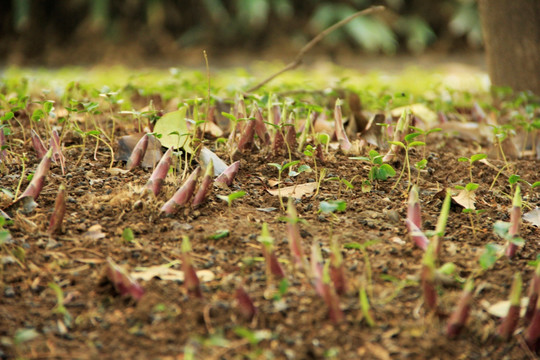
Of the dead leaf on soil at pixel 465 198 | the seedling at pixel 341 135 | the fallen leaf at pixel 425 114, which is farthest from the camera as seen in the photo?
the fallen leaf at pixel 425 114

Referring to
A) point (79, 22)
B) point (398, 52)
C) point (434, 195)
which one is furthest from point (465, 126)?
point (79, 22)

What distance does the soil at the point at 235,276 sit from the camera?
4.00 ft

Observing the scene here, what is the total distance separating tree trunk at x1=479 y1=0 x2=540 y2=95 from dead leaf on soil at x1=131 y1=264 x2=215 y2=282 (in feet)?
8.37

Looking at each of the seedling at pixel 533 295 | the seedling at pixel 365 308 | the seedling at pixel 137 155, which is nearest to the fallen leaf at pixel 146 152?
the seedling at pixel 137 155

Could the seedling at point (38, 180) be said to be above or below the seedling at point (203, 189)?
above

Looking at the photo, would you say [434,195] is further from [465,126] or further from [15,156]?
[15,156]

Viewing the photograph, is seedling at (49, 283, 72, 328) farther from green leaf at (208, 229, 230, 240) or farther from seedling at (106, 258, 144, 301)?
green leaf at (208, 229, 230, 240)

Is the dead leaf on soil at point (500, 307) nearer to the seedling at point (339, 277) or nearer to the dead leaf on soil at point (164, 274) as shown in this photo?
the seedling at point (339, 277)

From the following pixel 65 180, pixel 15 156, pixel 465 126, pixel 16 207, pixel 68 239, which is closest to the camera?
pixel 68 239

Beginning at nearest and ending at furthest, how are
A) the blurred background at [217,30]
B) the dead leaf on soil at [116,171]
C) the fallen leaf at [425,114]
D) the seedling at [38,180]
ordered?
the seedling at [38,180], the dead leaf on soil at [116,171], the fallen leaf at [425,114], the blurred background at [217,30]

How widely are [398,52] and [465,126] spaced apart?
730 centimetres

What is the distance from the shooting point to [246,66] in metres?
8.21

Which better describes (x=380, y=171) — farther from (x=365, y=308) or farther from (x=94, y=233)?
(x=94, y=233)

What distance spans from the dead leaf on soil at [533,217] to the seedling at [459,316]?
720mm
